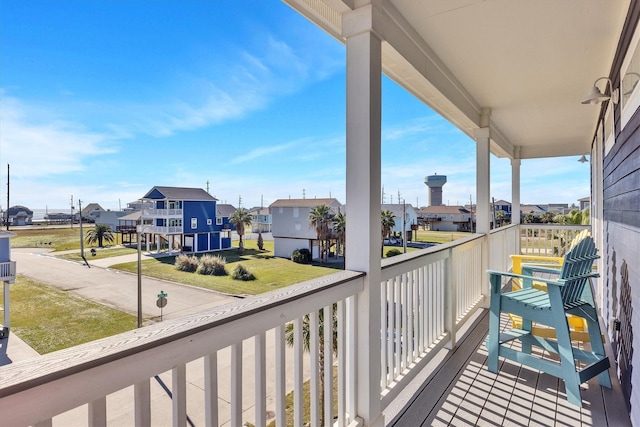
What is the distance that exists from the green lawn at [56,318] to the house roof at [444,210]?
5.43 meters

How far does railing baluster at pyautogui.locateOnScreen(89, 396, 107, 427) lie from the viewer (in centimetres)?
76

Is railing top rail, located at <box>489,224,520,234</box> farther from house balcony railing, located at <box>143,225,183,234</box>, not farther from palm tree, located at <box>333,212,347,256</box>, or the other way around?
house balcony railing, located at <box>143,225,183,234</box>

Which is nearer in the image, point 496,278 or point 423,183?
point 496,278

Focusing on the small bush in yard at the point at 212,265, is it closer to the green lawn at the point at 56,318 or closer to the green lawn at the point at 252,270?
the green lawn at the point at 252,270

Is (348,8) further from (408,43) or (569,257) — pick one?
(569,257)

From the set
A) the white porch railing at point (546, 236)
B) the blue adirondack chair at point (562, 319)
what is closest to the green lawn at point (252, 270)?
the blue adirondack chair at point (562, 319)

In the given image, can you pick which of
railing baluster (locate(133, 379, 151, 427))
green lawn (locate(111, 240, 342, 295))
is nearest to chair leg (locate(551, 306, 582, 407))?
green lawn (locate(111, 240, 342, 295))

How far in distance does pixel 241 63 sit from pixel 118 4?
891mm

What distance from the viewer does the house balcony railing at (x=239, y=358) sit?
706mm

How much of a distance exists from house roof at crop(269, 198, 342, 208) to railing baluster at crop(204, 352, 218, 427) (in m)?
2.05

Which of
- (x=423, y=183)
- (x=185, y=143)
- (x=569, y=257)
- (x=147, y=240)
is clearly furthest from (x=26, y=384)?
(x=423, y=183)

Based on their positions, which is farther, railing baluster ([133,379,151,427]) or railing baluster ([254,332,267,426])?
railing baluster ([254,332,267,426])

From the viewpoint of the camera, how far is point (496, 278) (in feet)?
8.52

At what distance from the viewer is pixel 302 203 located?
10.8ft
